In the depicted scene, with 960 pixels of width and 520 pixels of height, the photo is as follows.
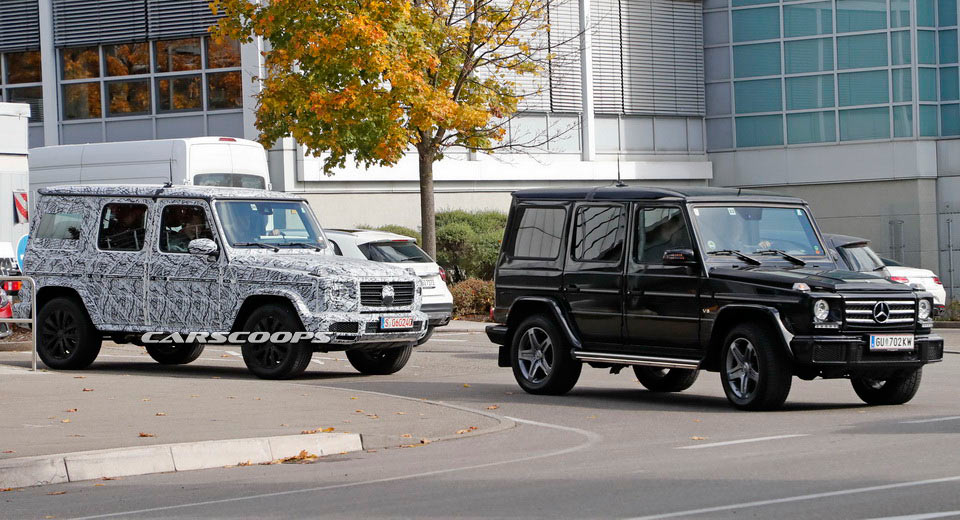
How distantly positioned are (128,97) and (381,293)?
21812 millimetres

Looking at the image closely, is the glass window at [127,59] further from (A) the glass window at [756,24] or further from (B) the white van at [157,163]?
(A) the glass window at [756,24]

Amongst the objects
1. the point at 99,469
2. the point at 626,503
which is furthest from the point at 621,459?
the point at 99,469

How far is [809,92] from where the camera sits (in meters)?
41.2

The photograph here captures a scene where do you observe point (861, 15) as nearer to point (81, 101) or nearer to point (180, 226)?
point (81, 101)

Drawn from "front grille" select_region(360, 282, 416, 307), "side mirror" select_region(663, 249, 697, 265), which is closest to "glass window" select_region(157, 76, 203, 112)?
"front grille" select_region(360, 282, 416, 307)

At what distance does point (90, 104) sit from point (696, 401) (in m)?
25.8

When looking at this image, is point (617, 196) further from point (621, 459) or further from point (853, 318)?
point (621, 459)

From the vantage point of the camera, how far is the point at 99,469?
392 inches

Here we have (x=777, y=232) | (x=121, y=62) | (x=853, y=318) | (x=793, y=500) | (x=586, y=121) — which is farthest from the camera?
(x=586, y=121)

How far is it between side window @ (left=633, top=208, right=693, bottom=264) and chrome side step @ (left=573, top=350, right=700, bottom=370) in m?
0.90

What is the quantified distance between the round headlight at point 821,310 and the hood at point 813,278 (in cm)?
15

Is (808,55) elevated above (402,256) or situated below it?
above

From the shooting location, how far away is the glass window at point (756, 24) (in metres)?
41.6

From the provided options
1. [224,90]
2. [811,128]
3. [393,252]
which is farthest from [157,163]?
[811,128]
